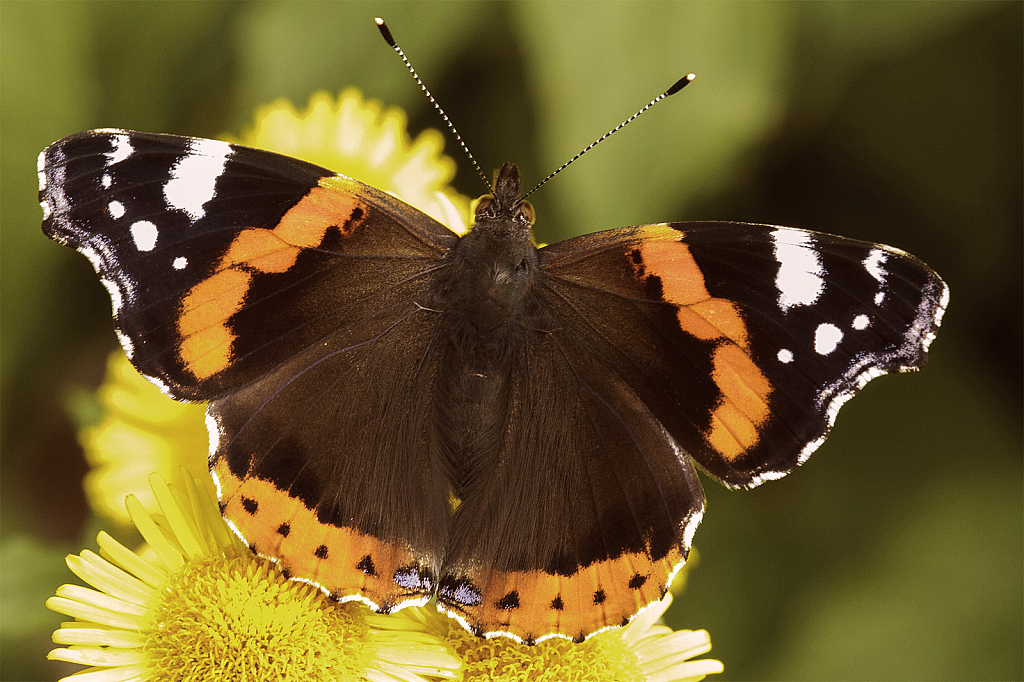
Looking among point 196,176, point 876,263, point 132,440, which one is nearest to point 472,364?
point 196,176

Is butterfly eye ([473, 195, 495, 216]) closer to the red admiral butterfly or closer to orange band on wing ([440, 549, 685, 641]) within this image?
the red admiral butterfly

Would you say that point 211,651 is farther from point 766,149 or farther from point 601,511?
point 766,149

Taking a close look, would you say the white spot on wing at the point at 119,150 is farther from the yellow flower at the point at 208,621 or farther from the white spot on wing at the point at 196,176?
the yellow flower at the point at 208,621

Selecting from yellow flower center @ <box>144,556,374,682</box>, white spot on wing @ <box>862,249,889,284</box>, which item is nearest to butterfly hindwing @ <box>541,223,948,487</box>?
white spot on wing @ <box>862,249,889,284</box>

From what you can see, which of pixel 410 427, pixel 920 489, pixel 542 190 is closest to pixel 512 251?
pixel 410 427

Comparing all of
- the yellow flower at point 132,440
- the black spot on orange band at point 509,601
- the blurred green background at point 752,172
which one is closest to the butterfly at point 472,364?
the black spot on orange band at point 509,601
